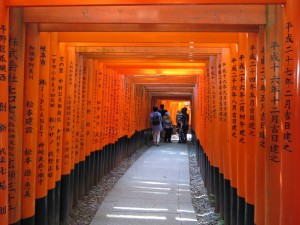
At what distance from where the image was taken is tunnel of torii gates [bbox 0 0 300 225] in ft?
9.99

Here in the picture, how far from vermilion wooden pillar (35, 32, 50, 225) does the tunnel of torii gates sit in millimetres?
12

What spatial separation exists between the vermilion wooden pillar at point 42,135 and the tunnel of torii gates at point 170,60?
0.5 inches

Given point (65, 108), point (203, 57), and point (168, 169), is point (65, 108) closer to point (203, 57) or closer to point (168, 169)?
point (203, 57)

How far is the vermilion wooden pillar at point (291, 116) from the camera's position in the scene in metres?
2.60

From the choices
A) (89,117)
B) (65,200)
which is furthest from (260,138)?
(89,117)

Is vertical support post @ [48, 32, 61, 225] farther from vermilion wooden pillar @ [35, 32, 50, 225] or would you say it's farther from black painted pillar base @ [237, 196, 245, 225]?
black painted pillar base @ [237, 196, 245, 225]

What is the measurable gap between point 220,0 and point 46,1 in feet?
4.77

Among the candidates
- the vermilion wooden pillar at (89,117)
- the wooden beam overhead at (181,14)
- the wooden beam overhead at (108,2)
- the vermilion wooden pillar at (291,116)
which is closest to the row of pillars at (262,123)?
the vermilion wooden pillar at (291,116)

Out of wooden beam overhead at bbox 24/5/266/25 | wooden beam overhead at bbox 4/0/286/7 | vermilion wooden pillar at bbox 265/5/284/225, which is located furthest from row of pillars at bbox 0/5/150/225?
vermilion wooden pillar at bbox 265/5/284/225

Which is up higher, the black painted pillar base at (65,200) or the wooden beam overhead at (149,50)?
the wooden beam overhead at (149,50)

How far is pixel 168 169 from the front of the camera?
36.5 feet

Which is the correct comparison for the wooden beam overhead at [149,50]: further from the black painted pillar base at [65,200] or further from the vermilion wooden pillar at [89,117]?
the black painted pillar base at [65,200]

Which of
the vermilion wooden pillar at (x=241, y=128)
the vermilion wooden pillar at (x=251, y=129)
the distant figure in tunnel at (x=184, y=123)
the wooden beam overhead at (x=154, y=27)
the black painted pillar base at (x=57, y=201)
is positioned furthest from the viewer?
the distant figure in tunnel at (x=184, y=123)

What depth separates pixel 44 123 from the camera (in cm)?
454
